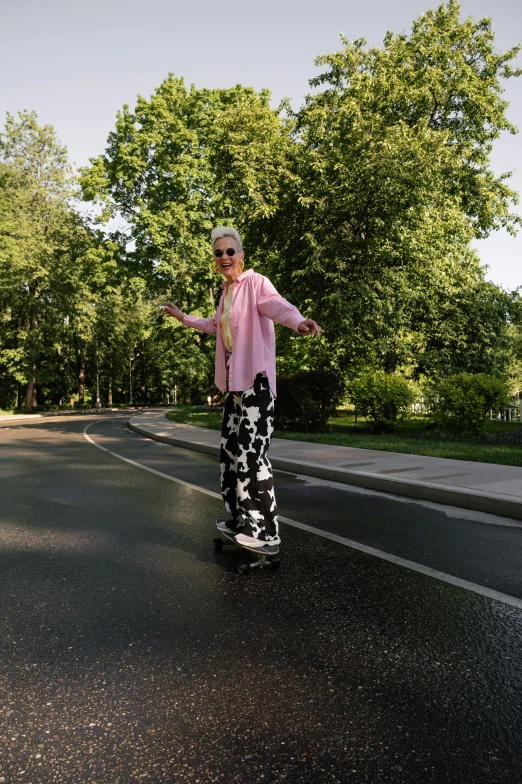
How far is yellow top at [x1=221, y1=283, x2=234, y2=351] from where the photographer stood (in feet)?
14.3

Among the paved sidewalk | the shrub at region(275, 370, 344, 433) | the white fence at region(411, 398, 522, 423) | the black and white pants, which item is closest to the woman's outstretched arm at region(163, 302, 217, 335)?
the black and white pants

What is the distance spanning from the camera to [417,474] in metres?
7.86

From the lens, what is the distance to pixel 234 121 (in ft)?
73.4

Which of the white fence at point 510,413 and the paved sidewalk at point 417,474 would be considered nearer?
the paved sidewalk at point 417,474

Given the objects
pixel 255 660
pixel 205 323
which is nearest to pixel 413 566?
pixel 255 660

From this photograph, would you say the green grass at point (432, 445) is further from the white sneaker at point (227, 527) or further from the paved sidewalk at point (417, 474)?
the white sneaker at point (227, 527)

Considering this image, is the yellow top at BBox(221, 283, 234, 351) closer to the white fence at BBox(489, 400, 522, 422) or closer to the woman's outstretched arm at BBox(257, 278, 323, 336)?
the woman's outstretched arm at BBox(257, 278, 323, 336)

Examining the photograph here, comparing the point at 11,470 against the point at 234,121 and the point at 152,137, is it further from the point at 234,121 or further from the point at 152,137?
the point at 152,137

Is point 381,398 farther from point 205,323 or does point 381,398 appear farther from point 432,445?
point 205,323

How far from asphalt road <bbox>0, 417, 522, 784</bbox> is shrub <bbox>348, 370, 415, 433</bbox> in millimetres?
9740

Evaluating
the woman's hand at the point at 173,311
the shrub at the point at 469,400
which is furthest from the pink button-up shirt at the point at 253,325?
the shrub at the point at 469,400

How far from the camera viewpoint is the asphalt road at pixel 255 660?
1990 mm

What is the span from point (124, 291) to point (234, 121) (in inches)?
441

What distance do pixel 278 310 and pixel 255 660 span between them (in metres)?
2.24
